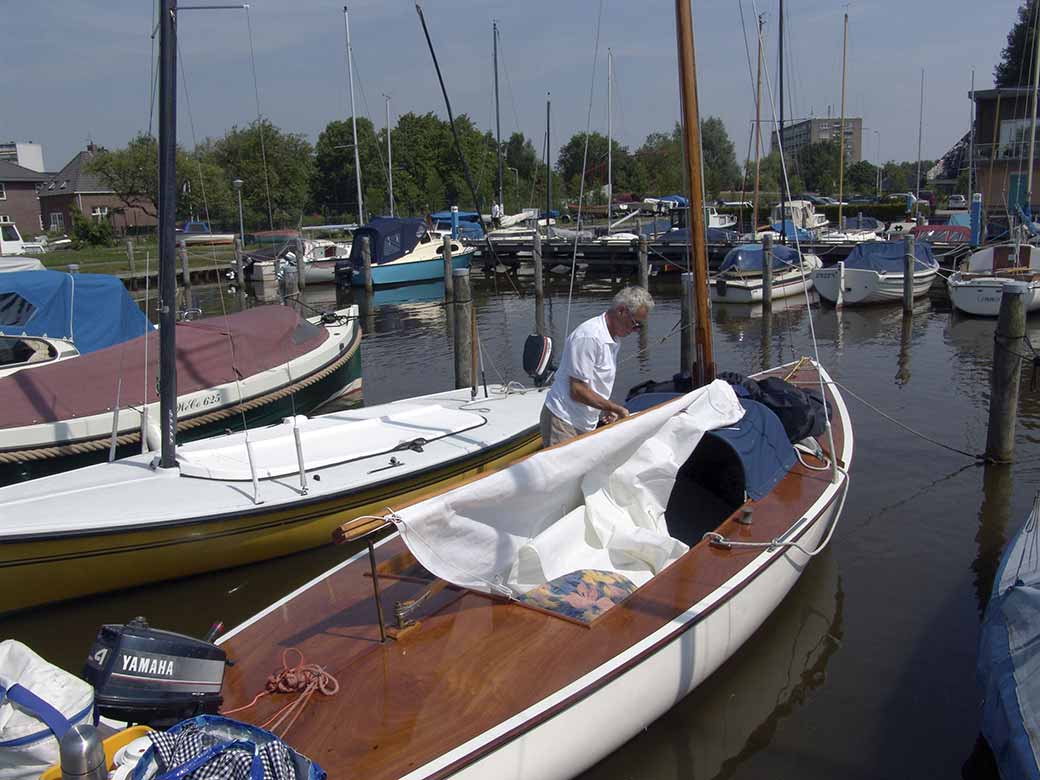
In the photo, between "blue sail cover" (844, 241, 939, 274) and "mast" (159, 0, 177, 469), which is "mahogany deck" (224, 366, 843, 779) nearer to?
"mast" (159, 0, 177, 469)

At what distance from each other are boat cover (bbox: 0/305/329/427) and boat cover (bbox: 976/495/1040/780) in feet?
23.3

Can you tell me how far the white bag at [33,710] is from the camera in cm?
A: 316

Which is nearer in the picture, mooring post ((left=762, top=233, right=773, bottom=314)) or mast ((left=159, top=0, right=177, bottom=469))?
mast ((left=159, top=0, right=177, bottom=469))

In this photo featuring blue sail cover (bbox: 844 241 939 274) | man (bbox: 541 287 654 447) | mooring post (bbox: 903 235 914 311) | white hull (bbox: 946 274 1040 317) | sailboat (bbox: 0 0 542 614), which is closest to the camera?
man (bbox: 541 287 654 447)

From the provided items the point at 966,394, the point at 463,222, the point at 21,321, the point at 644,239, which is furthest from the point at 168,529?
the point at 463,222

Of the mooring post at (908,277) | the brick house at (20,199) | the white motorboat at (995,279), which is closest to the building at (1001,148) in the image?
the white motorboat at (995,279)

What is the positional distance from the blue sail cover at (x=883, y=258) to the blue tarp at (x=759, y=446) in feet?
53.1

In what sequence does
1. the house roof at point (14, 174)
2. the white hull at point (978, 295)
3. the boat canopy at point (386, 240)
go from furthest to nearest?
the house roof at point (14, 174)
the boat canopy at point (386, 240)
the white hull at point (978, 295)

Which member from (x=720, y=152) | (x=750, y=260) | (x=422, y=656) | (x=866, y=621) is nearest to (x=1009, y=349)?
(x=866, y=621)

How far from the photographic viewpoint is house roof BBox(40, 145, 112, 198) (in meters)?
53.0

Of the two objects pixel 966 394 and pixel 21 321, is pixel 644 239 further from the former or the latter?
pixel 21 321

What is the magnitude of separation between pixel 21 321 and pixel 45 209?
163 ft

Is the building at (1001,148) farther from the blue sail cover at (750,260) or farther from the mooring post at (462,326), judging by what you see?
the mooring post at (462,326)

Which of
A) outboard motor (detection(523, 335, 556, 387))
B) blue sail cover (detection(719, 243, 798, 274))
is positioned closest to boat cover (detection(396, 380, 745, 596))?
outboard motor (detection(523, 335, 556, 387))
